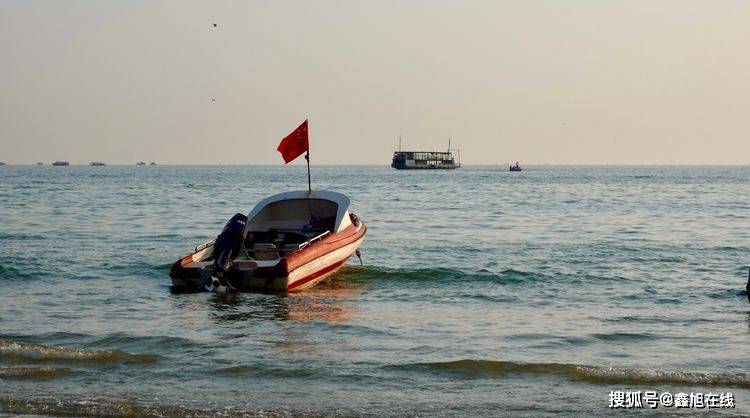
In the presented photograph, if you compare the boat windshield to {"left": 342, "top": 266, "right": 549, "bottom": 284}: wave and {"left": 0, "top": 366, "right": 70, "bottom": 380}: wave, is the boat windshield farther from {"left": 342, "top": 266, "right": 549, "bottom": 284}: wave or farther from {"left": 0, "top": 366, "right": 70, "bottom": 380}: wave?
{"left": 0, "top": 366, "right": 70, "bottom": 380}: wave

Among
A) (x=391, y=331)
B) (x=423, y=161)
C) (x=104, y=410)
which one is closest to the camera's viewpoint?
(x=104, y=410)

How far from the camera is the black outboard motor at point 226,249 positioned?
19.4 m

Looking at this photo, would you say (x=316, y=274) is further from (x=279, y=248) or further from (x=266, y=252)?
(x=279, y=248)

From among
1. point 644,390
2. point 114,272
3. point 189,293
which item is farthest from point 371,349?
point 114,272

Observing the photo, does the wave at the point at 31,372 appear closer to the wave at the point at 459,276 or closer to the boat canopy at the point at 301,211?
the boat canopy at the point at 301,211

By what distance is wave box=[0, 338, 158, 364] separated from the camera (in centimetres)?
1384

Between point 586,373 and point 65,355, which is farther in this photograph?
point 65,355

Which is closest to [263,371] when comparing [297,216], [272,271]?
[272,271]

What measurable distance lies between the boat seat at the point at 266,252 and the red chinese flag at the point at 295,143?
11.6 ft

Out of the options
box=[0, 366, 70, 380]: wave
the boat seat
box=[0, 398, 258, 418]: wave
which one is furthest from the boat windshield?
box=[0, 398, 258, 418]: wave

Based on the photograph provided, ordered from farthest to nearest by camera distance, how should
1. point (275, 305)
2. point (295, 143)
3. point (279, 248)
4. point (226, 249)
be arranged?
point (295, 143) → point (279, 248) → point (226, 249) → point (275, 305)

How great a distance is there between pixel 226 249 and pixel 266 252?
1.70m

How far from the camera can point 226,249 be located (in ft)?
65.6

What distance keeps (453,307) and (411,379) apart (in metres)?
6.47
